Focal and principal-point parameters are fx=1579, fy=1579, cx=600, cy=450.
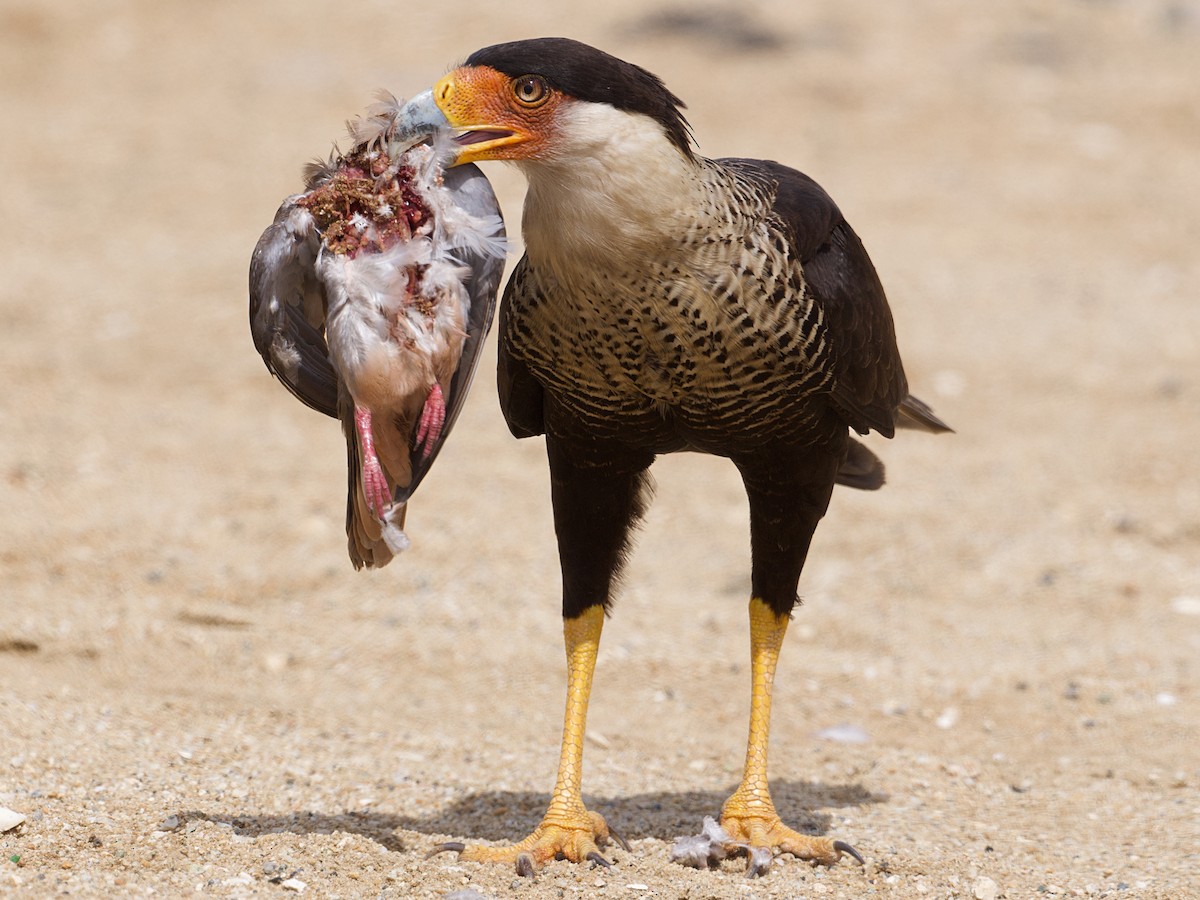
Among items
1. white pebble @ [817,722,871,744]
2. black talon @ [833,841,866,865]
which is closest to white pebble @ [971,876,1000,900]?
black talon @ [833,841,866,865]

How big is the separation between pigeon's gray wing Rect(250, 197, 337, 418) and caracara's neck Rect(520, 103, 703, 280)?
517 millimetres

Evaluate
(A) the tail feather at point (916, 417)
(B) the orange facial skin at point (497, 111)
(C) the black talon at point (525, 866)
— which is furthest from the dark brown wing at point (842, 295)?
(C) the black talon at point (525, 866)

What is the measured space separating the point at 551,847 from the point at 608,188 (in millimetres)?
1625

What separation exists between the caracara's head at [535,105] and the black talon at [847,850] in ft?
6.01

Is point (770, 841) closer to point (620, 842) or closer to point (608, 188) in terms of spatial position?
point (620, 842)

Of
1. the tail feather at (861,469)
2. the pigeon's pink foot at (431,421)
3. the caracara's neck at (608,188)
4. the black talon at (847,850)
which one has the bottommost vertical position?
the black talon at (847,850)

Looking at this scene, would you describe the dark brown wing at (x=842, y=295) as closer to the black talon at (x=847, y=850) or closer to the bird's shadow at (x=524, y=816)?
the black talon at (x=847, y=850)

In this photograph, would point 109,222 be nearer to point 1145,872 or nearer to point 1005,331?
point 1005,331

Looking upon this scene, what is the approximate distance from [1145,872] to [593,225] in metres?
2.14

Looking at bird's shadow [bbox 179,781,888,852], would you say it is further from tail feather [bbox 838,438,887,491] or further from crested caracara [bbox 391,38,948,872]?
tail feather [bbox 838,438,887,491]

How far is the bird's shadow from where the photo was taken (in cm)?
387

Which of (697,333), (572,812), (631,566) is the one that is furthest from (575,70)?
(631,566)

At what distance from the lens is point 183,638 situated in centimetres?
558

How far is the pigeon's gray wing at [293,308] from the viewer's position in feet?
11.3
